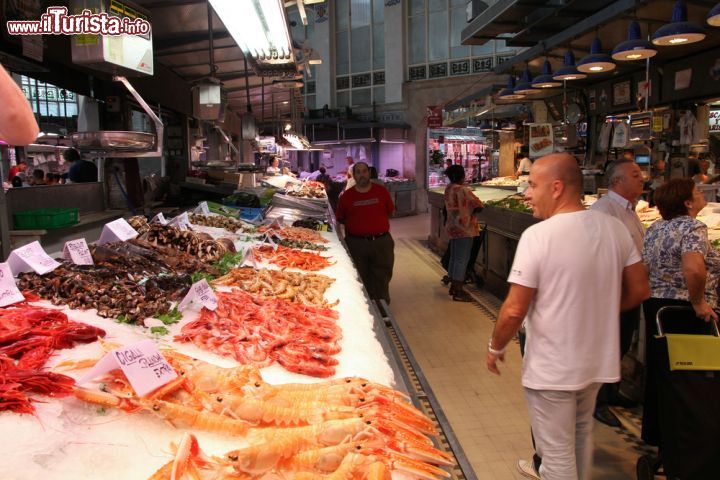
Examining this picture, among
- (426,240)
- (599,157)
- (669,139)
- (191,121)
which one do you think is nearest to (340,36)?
(426,240)

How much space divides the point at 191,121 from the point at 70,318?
9351 millimetres

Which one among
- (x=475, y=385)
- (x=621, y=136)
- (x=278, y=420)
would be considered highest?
(x=621, y=136)

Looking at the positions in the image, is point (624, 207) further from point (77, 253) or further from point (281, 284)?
point (77, 253)

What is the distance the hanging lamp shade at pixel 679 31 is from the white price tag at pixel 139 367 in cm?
517

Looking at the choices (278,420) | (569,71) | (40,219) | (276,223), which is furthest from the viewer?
(569,71)

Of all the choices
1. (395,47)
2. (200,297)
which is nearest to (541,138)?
(200,297)

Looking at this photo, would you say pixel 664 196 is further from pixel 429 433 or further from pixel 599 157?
pixel 599 157

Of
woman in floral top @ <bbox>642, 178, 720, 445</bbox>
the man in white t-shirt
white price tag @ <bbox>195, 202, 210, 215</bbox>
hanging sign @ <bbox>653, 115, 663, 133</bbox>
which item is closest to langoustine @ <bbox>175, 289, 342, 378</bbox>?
woman in floral top @ <bbox>642, 178, 720, 445</bbox>

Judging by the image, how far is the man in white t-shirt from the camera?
4.03 metres

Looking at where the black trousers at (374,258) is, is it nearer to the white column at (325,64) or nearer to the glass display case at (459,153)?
the glass display case at (459,153)

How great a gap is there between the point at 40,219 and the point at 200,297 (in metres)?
2.95

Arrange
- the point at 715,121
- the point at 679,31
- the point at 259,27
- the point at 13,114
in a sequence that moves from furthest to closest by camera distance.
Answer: the point at 715,121, the point at 679,31, the point at 259,27, the point at 13,114

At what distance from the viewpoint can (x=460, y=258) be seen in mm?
8359

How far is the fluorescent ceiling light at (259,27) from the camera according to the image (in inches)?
136
